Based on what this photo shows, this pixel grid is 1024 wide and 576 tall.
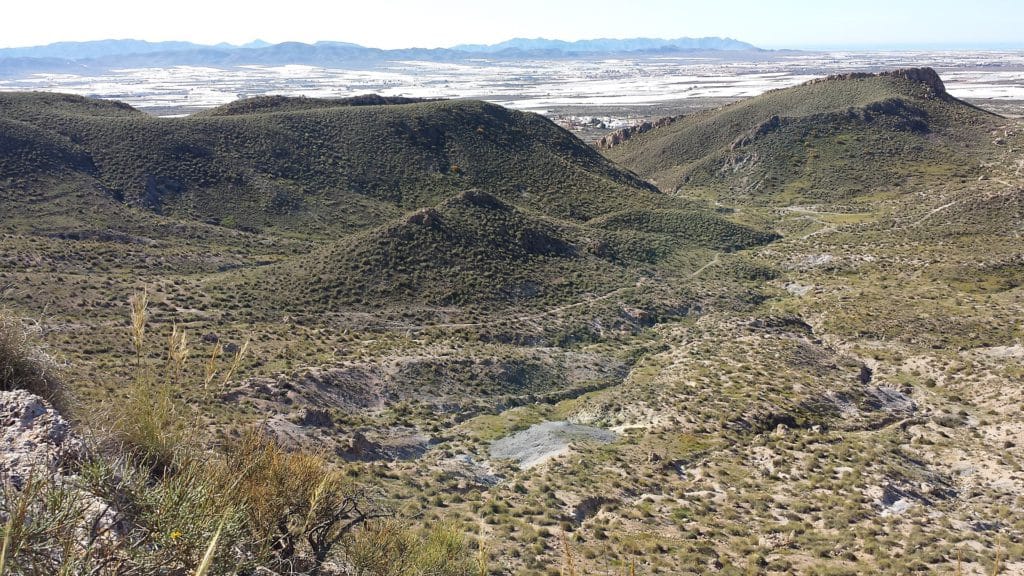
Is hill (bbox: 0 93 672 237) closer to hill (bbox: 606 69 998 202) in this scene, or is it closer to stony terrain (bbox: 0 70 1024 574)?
stony terrain (bbox: 0 70 1024 574)

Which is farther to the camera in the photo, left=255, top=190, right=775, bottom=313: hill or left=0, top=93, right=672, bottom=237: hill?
left=0, top=93, right=672, bottom=237: hill

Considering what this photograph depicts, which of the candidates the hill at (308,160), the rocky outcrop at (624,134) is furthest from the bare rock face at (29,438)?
the rocky outcrop at (624,134)

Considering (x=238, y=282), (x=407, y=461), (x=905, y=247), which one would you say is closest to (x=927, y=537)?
(x=407, y=461)

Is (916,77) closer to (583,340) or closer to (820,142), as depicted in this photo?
(820,142)

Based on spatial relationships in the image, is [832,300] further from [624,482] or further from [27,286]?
[27,286]

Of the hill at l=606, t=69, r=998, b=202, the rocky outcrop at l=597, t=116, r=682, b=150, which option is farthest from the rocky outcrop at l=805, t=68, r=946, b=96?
the rocky outcrop at l=597, t=116, r=682, b=150

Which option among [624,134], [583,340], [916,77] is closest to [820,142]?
[624,134]
